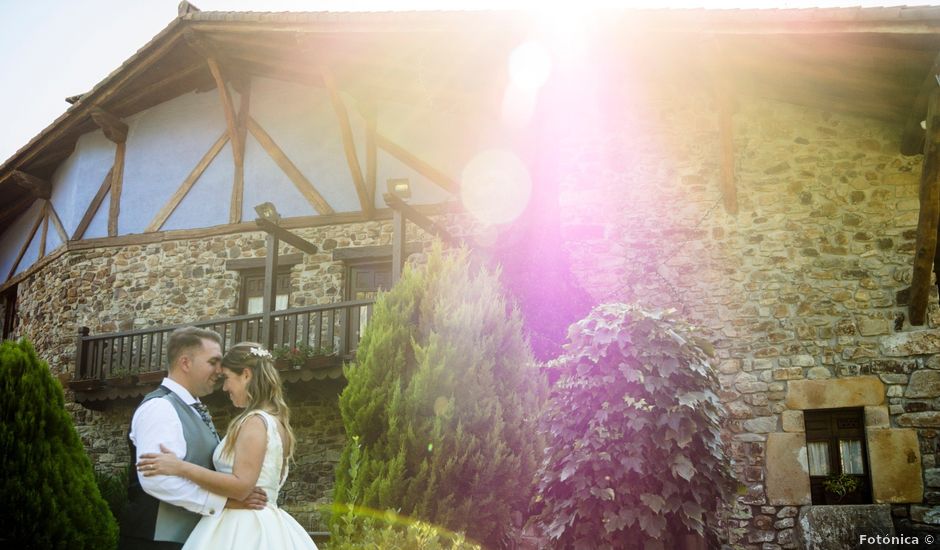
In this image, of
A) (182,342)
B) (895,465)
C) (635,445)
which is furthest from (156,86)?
(895,465)

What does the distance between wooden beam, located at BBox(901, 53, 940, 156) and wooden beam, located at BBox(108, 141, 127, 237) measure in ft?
32.3

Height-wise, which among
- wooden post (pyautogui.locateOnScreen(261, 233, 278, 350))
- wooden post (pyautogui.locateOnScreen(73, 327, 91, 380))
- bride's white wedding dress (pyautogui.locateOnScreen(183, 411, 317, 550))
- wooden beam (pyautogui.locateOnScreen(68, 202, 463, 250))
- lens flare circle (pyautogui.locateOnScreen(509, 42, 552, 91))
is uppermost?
lens flare circle (pyautogui.locateOnScreen(509, 42, 552, 91))

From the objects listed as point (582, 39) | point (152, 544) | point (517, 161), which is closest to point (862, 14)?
point (582, 39)

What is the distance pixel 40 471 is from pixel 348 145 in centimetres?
599

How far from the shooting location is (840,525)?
261 inches

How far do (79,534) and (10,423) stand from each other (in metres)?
0.70

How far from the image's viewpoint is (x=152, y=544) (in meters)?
2.98

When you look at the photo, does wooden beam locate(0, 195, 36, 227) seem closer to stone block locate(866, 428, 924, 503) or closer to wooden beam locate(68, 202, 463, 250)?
wooden beam locate(68, 202, 463, 250)

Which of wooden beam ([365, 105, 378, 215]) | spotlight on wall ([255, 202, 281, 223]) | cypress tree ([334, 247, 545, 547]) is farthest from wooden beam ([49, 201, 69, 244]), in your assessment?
cypress tree ([334, 247, 545, 547])

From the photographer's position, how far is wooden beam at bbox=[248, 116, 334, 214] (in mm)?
10039

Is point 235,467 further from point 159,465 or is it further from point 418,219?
point 418,219

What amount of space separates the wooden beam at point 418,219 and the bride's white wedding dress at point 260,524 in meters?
4.89

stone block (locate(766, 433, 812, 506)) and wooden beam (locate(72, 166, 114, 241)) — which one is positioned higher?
wooden beam (locate(72, 166, 114, 241))

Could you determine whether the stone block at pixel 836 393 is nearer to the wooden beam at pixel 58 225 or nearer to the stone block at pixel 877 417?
the stone block at pixel 877 417
